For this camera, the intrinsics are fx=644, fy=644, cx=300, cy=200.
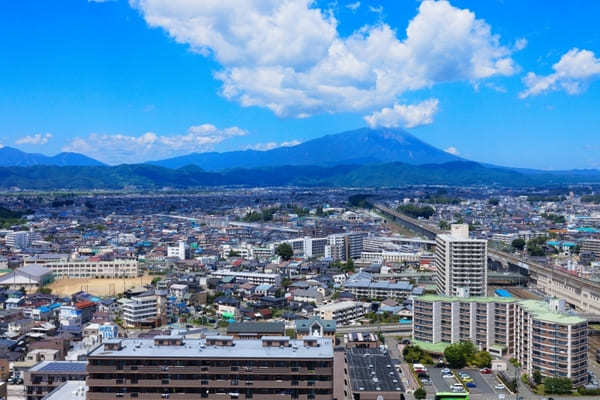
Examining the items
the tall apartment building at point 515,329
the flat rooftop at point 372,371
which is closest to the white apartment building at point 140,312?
the flat rooftop at point 372,371

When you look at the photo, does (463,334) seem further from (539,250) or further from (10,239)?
(10,239)

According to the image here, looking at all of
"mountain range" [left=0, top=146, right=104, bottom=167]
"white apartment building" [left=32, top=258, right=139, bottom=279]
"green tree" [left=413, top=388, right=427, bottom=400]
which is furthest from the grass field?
"mountain range" [left=0, top=146, right=104, bottom=167]

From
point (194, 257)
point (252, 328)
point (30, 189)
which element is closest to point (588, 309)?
point (252, 328)

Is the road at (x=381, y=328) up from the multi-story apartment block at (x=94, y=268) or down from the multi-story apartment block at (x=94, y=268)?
down

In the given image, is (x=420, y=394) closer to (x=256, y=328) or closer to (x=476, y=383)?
(x=476, y=383)

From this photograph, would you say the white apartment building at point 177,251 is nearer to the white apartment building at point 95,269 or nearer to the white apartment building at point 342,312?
the white apartment building at point 95,269

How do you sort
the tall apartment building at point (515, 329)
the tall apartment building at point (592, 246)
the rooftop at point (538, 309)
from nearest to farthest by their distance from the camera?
the tall apartment building at point (515, 329), the rooftop at point (538, 309), the tall apartment building at point (592, 246)
